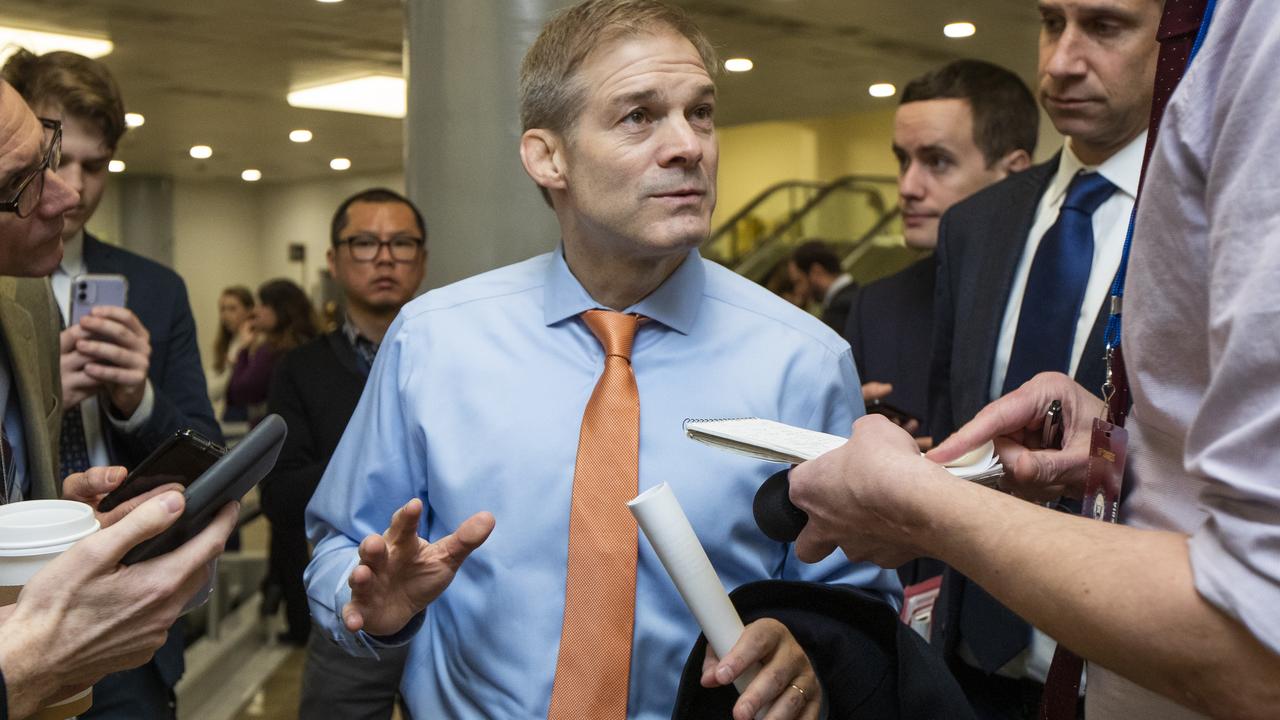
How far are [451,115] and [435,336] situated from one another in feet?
4.52

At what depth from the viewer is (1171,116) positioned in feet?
2.96

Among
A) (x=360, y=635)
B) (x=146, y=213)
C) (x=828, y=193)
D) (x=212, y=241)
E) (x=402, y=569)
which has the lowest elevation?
(x=360, y=635)

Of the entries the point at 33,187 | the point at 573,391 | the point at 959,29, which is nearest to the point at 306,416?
the point at 33,187

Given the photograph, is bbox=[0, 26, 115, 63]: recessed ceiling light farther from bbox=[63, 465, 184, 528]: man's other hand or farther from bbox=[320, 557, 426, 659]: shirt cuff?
bbox=[320, 557, 426, 659]: shirt cuff

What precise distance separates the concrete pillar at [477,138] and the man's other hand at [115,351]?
887 mm

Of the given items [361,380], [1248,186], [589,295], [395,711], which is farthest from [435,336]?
[361,380]

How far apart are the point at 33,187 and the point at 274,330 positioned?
20.9 feet

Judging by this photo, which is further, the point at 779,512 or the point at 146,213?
the point at 146,213

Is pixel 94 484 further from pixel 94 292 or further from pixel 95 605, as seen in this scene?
pixel 94 292

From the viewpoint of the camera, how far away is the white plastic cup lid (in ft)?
4.10

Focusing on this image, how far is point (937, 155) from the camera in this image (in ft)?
11.1

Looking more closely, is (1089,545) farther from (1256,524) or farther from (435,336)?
(435,336)

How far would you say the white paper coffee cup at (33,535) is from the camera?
1.25m

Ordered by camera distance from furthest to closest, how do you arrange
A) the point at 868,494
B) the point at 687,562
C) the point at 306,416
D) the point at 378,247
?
the point at 378,247, the point at 306,416, the point at 687,562, the point at 868,494
